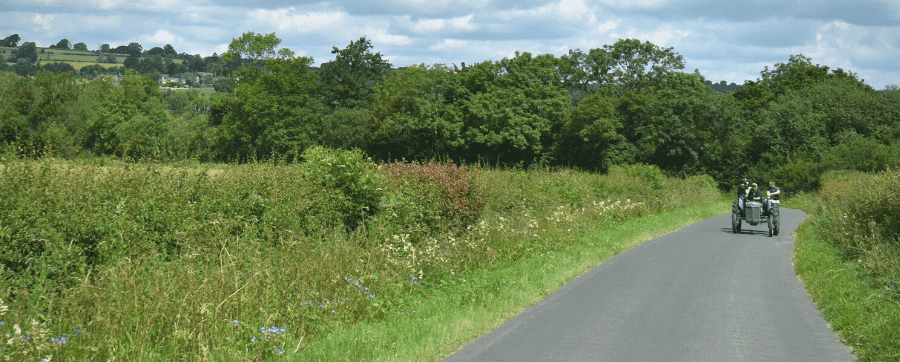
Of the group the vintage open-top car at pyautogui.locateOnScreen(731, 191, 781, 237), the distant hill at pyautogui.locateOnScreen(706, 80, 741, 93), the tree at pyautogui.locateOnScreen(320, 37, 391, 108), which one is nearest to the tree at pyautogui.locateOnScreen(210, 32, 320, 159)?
the tree at pyautogui.locateOnScreen(320, 37, 391, 108)

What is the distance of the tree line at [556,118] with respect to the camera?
56.8 metres

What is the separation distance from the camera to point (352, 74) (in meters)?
79.3

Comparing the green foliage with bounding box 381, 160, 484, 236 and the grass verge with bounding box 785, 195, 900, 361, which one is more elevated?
the green foliage with bounding box 381, 160, 484, 236

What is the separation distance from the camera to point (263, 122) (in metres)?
60.8

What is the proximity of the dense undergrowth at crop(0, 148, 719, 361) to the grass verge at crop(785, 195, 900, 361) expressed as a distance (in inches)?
206

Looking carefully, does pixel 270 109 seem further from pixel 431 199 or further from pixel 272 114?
pixel 431 199

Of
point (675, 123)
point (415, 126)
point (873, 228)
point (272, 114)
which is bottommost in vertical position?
point (873, 228)

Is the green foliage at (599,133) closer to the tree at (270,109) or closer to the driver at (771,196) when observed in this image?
the tree at (270,109)

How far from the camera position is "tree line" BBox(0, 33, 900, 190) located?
56781 millimetres

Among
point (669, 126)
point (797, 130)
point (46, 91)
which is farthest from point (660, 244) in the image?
point (46, 91)

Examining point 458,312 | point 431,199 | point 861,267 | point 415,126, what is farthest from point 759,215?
point 415,126

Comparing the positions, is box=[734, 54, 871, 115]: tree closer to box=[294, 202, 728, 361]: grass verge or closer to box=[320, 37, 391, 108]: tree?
box=[320, 37, 391, 108]: tree

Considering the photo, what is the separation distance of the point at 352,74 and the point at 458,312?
241 feet

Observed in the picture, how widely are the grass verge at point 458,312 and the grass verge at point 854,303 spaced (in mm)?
3858
